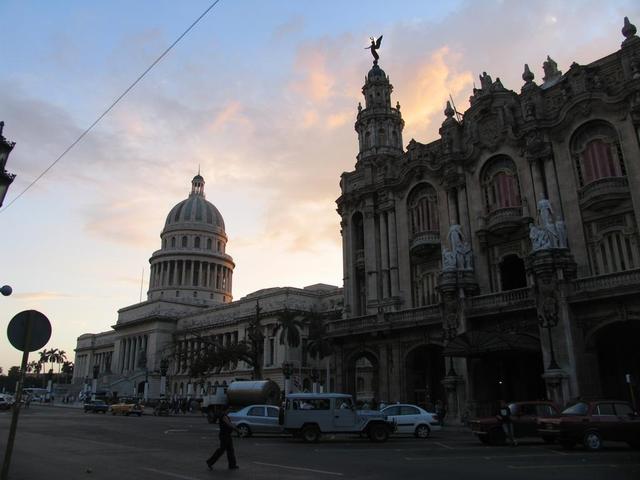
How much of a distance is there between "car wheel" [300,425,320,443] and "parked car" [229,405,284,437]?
4.04 meters

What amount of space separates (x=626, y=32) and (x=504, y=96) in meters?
7.96

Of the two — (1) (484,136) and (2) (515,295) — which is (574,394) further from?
(1) (484,136)

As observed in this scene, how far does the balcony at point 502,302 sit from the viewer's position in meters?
30.8

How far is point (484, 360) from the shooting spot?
33500 millimetres

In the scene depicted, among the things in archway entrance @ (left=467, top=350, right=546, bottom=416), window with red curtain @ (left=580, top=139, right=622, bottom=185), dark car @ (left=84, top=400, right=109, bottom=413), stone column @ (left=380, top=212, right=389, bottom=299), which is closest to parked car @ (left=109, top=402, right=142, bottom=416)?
dark car @ (left=84, top=400, right=109, bottom=413)

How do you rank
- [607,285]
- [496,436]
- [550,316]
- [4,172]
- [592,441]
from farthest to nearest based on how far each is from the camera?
[550,316] < [607,285] < [496,436] < [592,441] < [4,172]

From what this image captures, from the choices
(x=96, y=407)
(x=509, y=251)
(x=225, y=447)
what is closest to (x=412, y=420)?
(x=225, y=447)

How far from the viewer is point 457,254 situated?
35.5m

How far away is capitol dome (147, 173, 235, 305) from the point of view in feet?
384

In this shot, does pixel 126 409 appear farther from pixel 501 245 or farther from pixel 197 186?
pixel 197 186

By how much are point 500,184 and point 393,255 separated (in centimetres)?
961

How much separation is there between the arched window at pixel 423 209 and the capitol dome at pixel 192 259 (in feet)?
253

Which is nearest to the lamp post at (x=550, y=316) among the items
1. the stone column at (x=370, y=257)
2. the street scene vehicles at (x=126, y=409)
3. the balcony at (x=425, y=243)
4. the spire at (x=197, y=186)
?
the balcony at (x=425, y=243)

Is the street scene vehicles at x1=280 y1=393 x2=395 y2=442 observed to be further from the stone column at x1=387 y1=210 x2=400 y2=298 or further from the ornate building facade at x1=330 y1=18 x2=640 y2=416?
the stone column at x1=387 y1=210 x2=400 y2=298
